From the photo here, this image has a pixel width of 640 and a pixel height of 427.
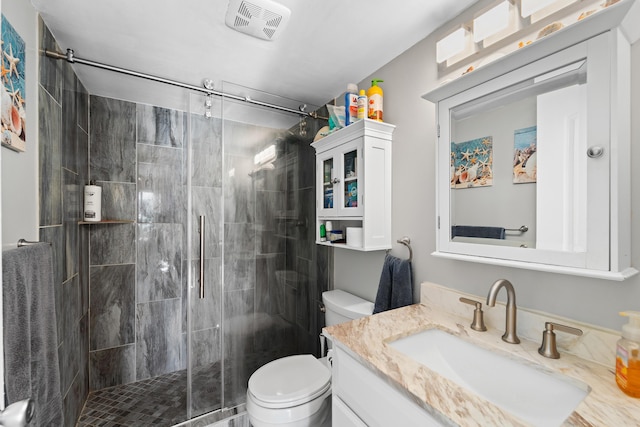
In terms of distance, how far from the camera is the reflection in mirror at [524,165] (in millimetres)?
851

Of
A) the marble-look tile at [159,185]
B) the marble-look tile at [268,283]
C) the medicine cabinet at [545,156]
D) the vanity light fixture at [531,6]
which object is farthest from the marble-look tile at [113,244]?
the vanity light fixture at [531,6]

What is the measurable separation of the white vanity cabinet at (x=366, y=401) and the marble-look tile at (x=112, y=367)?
189 cm

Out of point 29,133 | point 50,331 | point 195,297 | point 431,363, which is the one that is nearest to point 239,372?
point 195,297

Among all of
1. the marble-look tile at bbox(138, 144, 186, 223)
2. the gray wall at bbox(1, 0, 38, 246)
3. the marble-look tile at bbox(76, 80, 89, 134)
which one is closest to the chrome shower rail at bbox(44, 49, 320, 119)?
the gray wall at bbox(1, 0, 38, 246)

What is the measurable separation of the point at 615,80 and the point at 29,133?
6.74 feet

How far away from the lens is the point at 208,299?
171 cm

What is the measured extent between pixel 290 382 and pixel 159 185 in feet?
5.83

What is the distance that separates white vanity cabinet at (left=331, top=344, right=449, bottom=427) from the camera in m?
0.75

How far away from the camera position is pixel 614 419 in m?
0.61

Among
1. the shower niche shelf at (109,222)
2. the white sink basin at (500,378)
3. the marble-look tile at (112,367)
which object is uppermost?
the shower niche shelf at (109,222)

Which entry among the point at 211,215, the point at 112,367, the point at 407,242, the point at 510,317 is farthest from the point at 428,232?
the point at 112,367

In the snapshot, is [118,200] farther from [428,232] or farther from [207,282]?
[428,232]

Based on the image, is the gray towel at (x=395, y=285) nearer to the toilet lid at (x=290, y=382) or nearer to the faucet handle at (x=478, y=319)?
the faucet handle at (x=478, y=319)

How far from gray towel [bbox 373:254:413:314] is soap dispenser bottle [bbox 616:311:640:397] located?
75 cm
